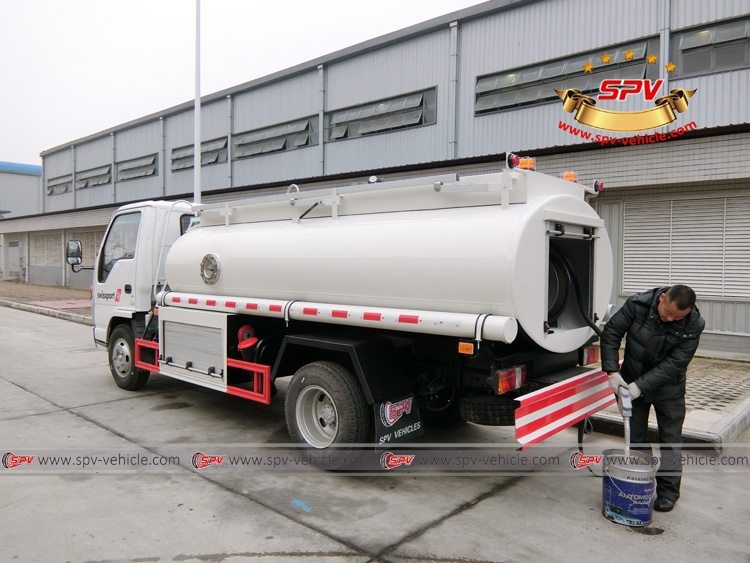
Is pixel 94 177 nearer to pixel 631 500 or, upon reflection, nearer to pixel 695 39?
pixel 695 39

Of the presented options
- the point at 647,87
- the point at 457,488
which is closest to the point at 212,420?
the point at 457,488

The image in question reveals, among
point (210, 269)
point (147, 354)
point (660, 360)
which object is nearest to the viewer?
point (660, 360)

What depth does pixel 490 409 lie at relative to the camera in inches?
177

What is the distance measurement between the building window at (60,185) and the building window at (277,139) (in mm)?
17250

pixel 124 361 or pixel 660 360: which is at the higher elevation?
pixel 660 360

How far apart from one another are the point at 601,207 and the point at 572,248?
7.12m

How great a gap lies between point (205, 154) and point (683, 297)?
2258 centimetres

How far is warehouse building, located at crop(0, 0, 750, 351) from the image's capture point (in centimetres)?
1040

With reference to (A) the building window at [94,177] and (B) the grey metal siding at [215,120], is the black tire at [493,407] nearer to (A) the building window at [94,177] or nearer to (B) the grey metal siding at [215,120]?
(B) the grey metal siding at [215,120]

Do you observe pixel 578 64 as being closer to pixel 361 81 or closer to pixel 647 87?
pixel 647 87

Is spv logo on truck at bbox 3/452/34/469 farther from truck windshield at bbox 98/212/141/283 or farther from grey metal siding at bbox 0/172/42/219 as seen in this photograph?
grey metal siding at bbox 0/172/42/219

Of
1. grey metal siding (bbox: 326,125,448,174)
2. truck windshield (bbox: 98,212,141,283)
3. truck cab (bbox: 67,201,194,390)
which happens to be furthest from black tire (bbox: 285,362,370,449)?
grey metal siding (bbox: 326,125,448,174)

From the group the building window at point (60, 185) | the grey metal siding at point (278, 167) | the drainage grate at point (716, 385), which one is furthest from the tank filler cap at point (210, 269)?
the building window at point (60, 185)

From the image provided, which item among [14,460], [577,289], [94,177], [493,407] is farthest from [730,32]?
[94,177]
